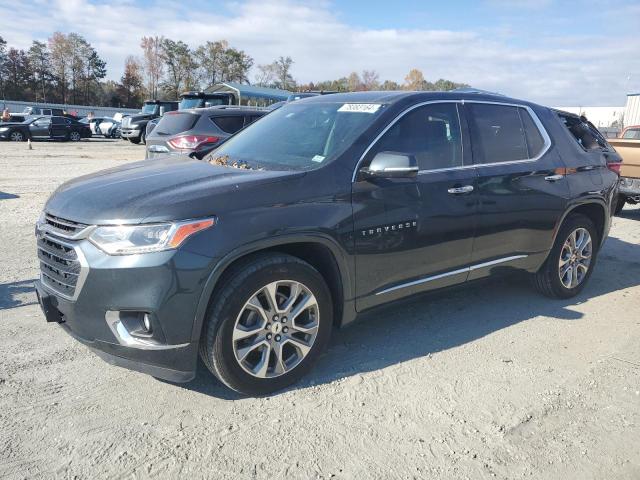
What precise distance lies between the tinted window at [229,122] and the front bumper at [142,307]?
25.9 ft

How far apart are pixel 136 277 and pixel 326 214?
46.0 inches

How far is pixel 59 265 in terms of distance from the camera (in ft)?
9.89

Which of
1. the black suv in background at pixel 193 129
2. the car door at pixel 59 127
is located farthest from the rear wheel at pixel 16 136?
the black suv in background at pixel 193 129

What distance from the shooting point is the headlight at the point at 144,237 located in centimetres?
274

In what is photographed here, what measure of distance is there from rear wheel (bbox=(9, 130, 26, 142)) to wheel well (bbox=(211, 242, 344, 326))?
2849 centimetres

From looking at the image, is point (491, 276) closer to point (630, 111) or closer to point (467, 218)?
point (467, 218)

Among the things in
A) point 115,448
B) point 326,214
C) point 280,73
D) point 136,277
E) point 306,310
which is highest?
point 280,73

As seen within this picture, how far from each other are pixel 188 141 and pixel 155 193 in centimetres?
721

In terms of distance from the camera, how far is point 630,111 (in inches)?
1377

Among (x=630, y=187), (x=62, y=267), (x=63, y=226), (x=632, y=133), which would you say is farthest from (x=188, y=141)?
(x=632, y=133)

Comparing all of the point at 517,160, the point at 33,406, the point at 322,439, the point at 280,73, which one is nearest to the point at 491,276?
the point at 517,160

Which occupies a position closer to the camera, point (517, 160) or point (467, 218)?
point (467, 218)

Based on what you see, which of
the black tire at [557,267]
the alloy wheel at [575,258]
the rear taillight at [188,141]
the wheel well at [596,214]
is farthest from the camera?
the rear taillight at [188,141]

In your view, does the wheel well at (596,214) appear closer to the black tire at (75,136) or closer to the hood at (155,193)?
the hood at (155,193)
